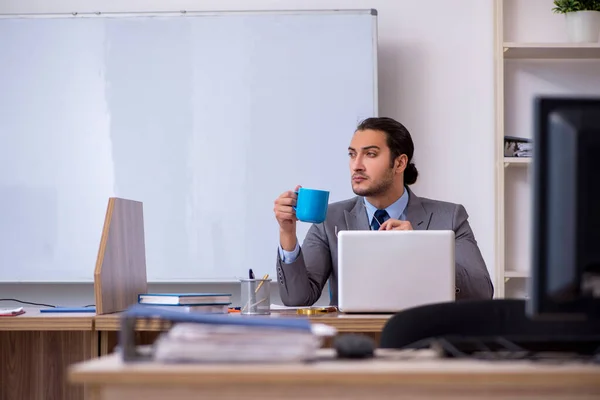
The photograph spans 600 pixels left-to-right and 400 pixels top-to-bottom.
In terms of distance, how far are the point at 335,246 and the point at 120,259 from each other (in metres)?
0.75

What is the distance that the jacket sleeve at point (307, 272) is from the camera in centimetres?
266

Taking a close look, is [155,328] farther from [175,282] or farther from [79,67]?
[79,67]

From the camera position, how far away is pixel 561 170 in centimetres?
105

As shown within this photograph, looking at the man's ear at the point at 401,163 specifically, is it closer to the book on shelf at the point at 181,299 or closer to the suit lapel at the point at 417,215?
the suit lapel at the point at 417,215

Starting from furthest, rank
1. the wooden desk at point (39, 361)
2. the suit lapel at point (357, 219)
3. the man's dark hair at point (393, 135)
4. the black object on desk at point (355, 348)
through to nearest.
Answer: the man's dark hair at point (393, 135), the suit lapel at point (357, 219), the wooden desk at point (39, 361), the black object on desk at point (355, 348)

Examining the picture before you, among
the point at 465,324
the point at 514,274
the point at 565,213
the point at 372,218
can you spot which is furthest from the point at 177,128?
the point at 565,213

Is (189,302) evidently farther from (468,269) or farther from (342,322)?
(468,269)

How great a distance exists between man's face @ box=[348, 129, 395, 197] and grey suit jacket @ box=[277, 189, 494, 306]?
59mm

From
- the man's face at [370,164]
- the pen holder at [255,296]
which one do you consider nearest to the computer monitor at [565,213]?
the pen holder at [255,296]

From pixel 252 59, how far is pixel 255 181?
522 millimetres

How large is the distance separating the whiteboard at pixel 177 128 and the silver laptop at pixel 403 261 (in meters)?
1.47

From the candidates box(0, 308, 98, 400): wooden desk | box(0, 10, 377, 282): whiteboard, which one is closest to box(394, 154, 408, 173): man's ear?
box(0, 10, 377, 282): whiteboard

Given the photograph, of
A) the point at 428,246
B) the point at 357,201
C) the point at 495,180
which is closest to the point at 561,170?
the point at 428,246

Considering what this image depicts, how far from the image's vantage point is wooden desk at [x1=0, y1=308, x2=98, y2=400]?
2350 millimetres
